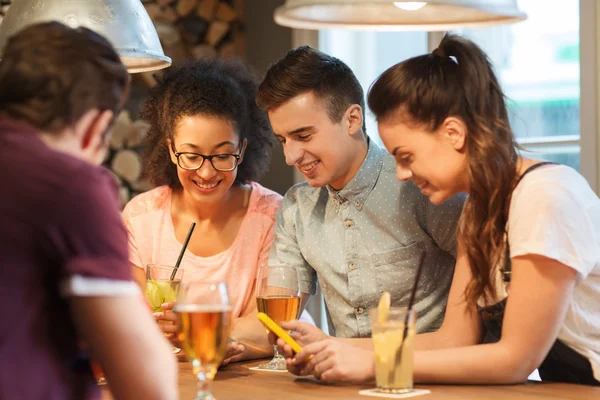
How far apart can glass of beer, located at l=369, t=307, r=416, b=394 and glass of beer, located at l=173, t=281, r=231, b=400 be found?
0.34 meters

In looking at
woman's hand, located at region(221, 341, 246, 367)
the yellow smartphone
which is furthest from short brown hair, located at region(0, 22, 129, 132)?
woman's hand, located at region(221, 341, 246, 367)

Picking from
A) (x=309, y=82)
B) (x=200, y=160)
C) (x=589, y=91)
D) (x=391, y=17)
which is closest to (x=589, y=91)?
(x=589, y=91)

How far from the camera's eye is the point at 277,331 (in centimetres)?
169

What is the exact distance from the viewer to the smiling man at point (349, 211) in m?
2.18

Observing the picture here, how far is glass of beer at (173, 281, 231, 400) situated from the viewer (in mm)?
1288

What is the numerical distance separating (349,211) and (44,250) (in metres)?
1.38

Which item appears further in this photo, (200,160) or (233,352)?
(200,160)

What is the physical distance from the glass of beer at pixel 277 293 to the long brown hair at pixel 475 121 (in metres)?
0.37

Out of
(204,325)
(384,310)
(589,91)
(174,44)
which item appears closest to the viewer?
(204,325)

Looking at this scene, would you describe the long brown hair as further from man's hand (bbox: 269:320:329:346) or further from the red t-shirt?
the red t-shirt

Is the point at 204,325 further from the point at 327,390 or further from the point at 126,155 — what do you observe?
the point at 126,155

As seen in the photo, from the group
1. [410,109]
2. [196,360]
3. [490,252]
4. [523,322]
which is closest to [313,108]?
[410,109]

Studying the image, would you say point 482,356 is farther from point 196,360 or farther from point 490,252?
point 196,360

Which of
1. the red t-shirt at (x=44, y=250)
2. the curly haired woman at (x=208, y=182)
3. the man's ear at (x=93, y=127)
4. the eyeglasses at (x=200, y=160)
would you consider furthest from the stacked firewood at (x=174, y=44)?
the red t-shirt at (x=44, y=250)
